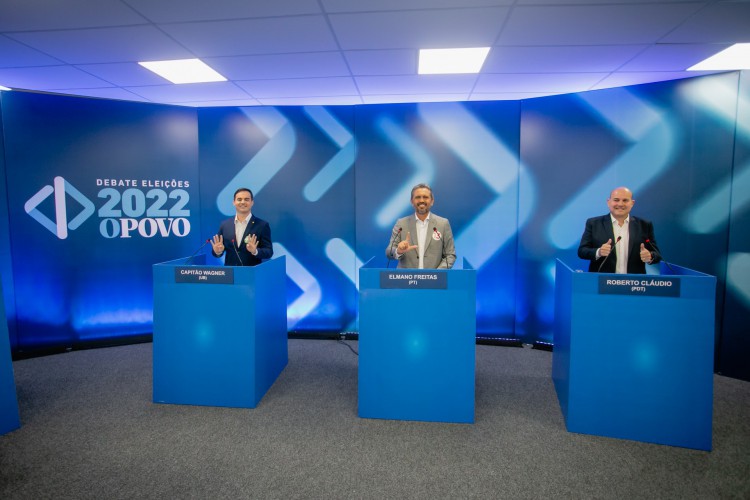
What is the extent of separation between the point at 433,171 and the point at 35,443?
4.24m

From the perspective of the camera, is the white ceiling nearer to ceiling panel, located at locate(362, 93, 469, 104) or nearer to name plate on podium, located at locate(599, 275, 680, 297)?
ceiling panel, located at locate(362, 93, 469, 104)

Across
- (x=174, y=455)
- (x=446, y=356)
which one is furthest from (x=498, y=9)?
(x=174, y=455)

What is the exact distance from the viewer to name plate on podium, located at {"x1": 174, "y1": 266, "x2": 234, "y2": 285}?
295cm

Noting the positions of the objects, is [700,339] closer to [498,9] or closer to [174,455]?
[498,9]

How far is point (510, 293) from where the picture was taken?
4.62 m

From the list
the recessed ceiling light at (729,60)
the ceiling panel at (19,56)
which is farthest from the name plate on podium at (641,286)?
the ceiling panel at (19,56)

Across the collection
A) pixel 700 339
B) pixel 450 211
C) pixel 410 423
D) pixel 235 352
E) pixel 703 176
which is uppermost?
pixel 703 176

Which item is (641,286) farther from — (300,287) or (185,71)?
(185,71)

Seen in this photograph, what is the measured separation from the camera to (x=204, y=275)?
2.97m

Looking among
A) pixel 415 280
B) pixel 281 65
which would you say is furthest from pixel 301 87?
pixel 415 280

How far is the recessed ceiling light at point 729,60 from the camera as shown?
312 cm

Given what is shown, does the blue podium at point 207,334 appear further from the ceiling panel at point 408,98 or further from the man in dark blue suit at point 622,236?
the man in dark blue suit at point 622,236

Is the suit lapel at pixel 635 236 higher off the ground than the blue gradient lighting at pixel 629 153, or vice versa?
the blue gradient lighting at pixel 629 153

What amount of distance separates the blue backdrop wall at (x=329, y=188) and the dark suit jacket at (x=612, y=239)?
1.03 metres
